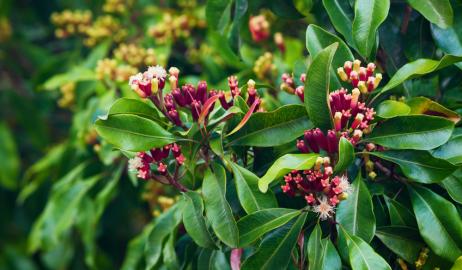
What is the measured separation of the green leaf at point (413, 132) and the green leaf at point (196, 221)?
376mm

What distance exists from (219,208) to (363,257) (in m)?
A: 0.30

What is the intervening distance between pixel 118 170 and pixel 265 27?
0.68m

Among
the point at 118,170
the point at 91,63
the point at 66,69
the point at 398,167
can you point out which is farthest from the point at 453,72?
the point at 66,69

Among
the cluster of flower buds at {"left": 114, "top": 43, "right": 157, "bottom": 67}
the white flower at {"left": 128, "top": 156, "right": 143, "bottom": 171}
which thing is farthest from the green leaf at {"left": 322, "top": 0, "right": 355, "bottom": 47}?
the cluster of flower buds at {"left": 114, "top": 43, "right": 157, "bottom": 67}

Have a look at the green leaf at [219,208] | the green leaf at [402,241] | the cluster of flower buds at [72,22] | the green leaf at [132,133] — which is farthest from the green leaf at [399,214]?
the cluster of flower buds at [72,22]

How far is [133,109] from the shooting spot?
5.07ft

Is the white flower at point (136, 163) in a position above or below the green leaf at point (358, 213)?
above

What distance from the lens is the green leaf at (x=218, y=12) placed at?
6.31 feet

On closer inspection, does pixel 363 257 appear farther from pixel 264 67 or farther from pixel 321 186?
pixel 264 67

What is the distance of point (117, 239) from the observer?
3883 millimetres

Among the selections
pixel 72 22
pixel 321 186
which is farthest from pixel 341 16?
pixel 72 22

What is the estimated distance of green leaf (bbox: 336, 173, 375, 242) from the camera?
57.8 inches

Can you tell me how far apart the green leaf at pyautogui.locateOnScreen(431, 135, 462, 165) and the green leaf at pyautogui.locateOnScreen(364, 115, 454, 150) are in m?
0.08

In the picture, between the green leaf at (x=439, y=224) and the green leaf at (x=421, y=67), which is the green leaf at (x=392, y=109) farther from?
the green leaf at (x=439, y=224)
